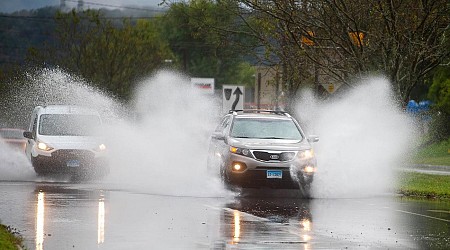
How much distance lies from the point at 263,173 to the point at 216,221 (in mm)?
6024

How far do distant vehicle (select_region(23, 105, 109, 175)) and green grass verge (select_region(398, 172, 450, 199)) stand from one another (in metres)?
7.56

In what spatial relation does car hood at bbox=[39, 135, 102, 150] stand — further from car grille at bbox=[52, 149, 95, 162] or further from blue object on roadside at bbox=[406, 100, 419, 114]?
blue object on roadside at bbox=[406, 100, 419, 114]

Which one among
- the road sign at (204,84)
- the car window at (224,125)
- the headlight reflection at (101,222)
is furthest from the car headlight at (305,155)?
the road sign at (204,84)

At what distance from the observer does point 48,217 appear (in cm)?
1869

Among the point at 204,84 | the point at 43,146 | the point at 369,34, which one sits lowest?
the point at 43,146

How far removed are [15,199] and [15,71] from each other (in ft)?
177

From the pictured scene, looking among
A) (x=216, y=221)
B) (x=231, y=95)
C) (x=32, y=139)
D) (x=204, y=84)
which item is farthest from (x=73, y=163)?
(x=204, y=84)

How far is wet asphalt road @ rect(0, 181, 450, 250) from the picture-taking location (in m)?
15.7

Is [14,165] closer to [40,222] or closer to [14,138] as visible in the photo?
[14,138]

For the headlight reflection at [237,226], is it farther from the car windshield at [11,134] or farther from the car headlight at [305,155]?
the car windshield at [11,134]

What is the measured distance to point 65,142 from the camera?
100.0ft

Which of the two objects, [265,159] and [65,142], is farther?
[65,142]

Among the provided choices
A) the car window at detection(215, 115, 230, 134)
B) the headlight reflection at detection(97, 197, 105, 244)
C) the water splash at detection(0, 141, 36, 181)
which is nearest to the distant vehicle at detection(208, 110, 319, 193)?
the car window at detection(215, 115, 230, 134)

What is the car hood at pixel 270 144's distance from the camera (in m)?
24.9
